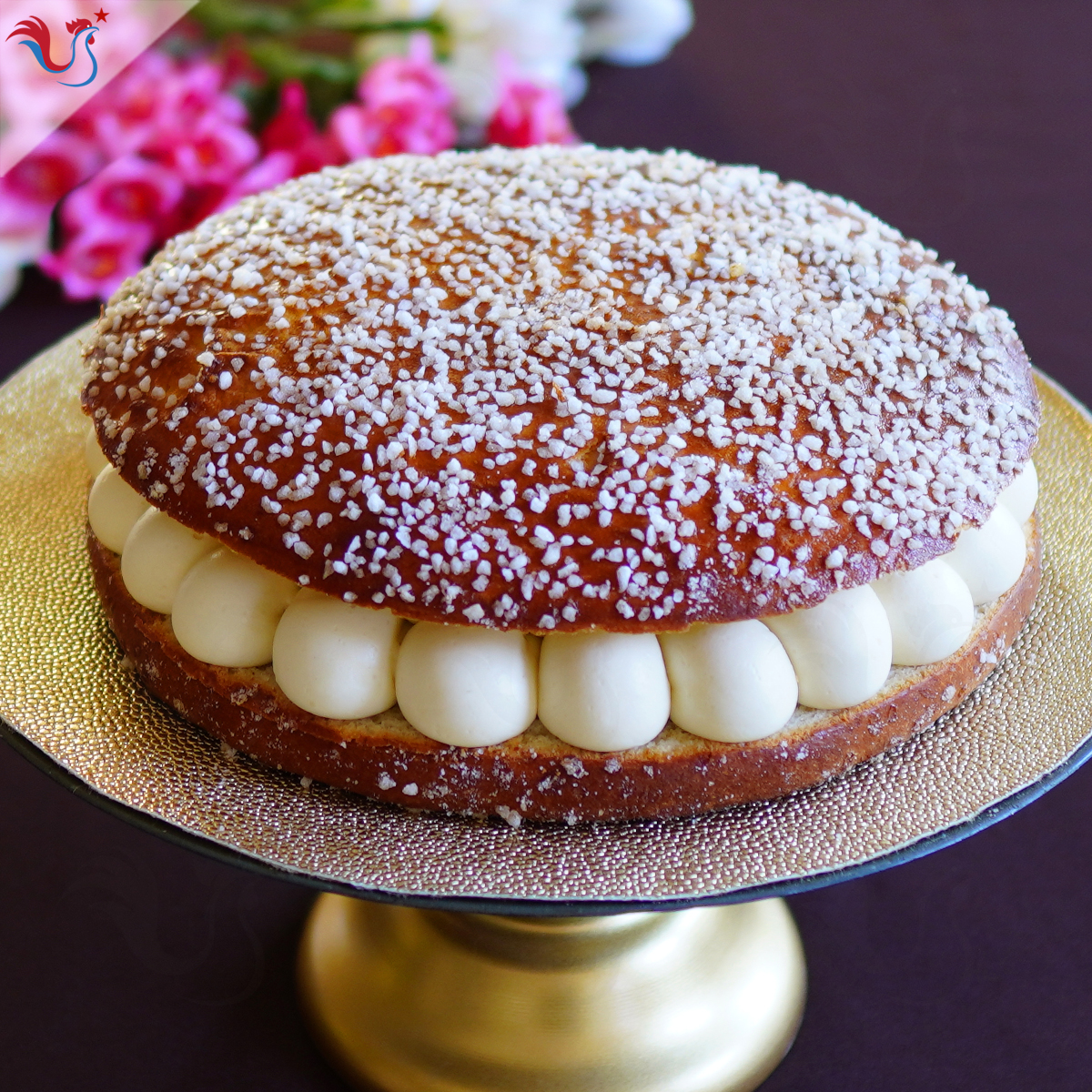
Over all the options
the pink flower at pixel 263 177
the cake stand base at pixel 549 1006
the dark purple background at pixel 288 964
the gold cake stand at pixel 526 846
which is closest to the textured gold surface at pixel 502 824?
the gold cake stand at pixel 526 846

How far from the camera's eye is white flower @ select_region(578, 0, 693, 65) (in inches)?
115

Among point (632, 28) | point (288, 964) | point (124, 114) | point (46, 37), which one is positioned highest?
point (46, 37)

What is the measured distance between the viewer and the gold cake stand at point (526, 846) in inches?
41.2

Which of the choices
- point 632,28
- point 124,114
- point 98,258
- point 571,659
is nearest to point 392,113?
point 124,114

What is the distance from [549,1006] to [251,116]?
170 cm

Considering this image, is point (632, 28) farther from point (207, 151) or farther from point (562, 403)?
point (562, 403)

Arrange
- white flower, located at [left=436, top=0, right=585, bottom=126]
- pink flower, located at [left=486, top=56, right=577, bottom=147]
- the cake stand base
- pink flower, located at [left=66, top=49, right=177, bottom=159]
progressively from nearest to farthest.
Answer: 1. the cake stand base
2. pink flower, located at [left=66, top=49, right=177, bottom=159]
3. pink flower, located at [left=486, top=56, right=577, bottom=147]
4. white flower, located at [left=436, top=0, right=585, bottom=126]

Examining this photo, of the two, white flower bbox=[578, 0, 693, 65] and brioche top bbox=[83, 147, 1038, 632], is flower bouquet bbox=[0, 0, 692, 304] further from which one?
brioche top bbox=[83, 147, 1038, 632]

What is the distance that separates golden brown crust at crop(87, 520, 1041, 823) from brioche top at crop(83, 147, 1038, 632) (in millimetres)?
143

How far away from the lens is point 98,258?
2.37 m

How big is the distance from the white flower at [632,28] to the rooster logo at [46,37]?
4.34ft

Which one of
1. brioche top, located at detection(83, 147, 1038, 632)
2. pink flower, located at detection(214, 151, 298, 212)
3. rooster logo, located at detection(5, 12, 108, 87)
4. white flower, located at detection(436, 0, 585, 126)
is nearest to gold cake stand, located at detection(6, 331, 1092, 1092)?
brioche top, located at detection(83, 147, 1038, 632)

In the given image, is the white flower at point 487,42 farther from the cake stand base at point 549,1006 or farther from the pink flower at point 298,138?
the cake stand base at point 549,1006

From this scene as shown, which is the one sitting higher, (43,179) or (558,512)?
(558,512)
